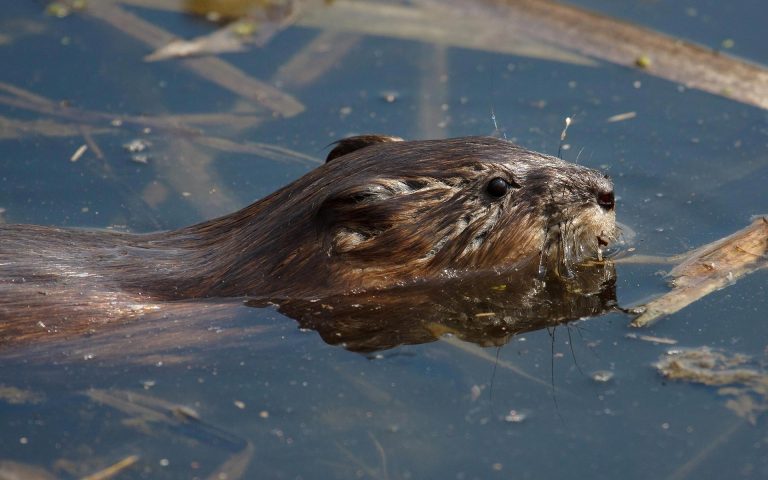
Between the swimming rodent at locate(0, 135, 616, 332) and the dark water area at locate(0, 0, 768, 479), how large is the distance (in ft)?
0.83

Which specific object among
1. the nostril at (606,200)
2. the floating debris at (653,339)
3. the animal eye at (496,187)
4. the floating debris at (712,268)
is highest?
the animal eye at (496,187)

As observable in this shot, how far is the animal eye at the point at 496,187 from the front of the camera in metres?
6.89

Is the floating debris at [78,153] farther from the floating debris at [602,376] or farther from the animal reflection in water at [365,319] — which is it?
the floating debris at [602,376]

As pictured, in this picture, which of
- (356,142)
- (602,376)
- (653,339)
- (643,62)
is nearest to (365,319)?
(356,142)

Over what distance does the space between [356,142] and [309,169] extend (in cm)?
130

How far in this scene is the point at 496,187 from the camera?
690 centimetres

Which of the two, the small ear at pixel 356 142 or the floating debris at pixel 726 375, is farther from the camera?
the small ear at pixel 356 142

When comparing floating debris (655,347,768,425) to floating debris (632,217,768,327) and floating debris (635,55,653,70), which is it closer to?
floating debris (632,217,768,327)

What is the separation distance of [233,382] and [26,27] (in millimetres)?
5174

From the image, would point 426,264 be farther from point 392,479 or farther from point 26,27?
point 26,27

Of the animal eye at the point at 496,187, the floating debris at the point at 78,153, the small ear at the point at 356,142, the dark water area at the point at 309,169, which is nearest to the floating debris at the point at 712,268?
the dark water area at the point at 309,169

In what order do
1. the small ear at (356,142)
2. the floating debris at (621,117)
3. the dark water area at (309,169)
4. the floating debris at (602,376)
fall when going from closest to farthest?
1. the dark water area at (309,169)
2. the floating debris at (602,376)
3. the small ear at (356,142)
4. the floating debris at (621,117)

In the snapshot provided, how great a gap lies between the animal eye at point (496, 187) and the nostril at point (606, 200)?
0.56 metres

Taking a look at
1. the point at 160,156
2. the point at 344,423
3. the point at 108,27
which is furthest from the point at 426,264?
the point at 108,27
